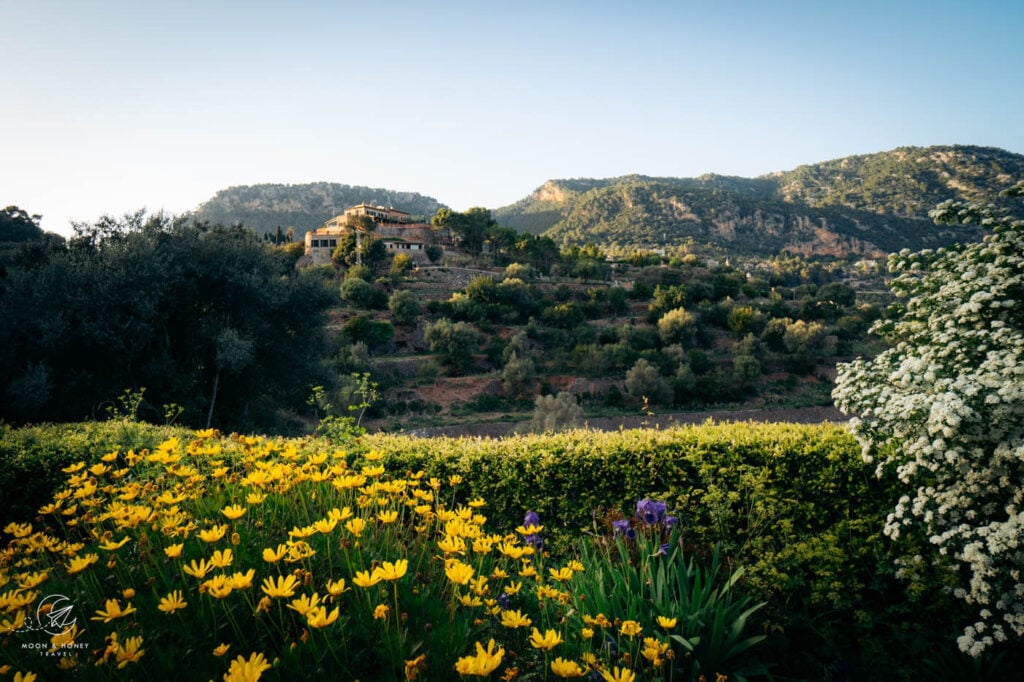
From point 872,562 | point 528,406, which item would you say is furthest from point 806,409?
point 872,562

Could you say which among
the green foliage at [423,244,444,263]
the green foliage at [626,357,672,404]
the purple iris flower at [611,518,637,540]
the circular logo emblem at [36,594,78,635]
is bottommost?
the green foliage at [626,357,672,404]

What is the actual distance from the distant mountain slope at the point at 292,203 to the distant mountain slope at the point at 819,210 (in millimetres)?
41890

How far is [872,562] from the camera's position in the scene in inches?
145

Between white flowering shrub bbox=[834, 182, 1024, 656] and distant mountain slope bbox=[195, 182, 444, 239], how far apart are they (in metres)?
95.2

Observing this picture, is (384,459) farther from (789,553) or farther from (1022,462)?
(1022,462)

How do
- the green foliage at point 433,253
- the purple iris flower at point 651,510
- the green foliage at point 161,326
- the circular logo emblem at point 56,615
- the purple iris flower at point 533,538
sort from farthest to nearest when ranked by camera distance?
the green foliage at point 433,253 < the green foliage at point 161,326 < the purple iris flower at point 651,510 < the purple iris flower at point 533,538 < the circular logo emblem at point 56,615

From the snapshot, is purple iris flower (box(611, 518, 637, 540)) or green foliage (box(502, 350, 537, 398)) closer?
purple iris flower (box(611, 518, 637, 540))

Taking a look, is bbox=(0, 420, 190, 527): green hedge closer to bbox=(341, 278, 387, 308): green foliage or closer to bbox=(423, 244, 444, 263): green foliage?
bbox=(341, 278, 387, 308): green foliage

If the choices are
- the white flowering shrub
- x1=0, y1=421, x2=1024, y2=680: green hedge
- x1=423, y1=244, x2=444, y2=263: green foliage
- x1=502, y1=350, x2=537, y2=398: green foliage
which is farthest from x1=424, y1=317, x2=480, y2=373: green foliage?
the white flowering shrub

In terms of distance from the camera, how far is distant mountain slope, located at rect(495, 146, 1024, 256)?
62.6m

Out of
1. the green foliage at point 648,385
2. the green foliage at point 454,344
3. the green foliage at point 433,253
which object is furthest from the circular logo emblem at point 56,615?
the green foliage at point 433,253

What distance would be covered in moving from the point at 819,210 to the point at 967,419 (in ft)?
262

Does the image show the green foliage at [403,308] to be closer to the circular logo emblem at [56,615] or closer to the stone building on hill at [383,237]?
the stone building on hill at [383,237]

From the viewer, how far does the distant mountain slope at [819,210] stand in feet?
205
